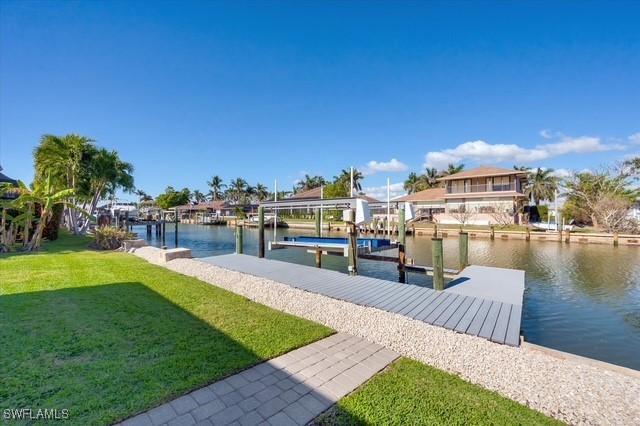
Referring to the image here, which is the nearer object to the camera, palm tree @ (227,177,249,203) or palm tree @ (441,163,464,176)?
palm tree @ (441,163,464,176)

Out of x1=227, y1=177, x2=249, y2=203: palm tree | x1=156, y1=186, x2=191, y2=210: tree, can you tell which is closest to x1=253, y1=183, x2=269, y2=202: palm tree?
x1=227, y1=177, x2=249, y2=203: palm tree

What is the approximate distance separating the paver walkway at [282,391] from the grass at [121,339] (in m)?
0.20

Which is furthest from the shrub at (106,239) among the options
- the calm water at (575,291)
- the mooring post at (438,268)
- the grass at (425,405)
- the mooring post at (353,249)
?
the grass at (425,405)

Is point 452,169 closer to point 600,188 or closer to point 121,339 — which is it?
point 600,188

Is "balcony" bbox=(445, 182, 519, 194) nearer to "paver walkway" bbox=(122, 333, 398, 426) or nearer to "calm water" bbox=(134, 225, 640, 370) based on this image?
"calm water" bbox=(134, 225, 640, 370)

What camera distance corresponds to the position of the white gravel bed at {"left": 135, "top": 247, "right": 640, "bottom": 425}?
11.0ft

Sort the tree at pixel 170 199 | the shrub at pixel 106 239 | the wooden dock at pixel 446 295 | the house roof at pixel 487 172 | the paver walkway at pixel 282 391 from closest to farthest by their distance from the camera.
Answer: the paver walkway at pixel 282 391, the wooden dock at pixel 446 295, the shrub at pixel 106 239, the house roof at pixel 487 172, the tree at pixel 170 199

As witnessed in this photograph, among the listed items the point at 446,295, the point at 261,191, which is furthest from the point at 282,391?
the point at 261,191

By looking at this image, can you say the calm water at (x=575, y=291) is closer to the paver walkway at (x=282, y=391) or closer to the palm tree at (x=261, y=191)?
the paver walkway at (x=282, y=391)

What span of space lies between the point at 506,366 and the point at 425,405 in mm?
1560

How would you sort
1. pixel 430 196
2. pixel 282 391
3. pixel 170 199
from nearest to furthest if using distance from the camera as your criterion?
pixel 282 391 < pixel 430 196 < pixel 170 199

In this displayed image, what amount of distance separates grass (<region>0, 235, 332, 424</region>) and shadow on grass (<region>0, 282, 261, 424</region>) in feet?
0.04

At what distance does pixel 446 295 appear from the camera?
23.7 ft

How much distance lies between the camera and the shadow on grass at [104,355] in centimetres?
320
